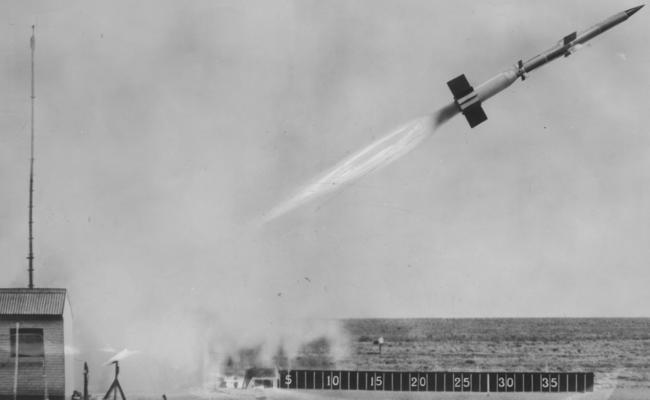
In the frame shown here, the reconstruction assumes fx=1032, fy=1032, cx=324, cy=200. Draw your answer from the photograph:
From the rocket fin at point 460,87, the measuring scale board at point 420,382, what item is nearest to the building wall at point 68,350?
the measuring scale board at point 420,382

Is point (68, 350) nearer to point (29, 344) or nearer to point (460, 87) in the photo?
point (29, 344)

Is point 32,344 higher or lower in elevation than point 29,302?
lower

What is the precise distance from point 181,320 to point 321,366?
40.9ft

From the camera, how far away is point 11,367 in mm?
26406

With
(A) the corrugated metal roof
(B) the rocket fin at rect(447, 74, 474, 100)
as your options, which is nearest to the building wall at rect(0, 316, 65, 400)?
(A) the corrugated metal roof

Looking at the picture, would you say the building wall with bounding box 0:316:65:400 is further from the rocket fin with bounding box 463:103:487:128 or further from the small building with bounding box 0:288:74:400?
the rocket fin with bounding box 463:103:487:128

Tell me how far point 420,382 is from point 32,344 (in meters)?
13.1

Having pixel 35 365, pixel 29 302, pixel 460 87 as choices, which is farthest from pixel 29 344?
pixel 460 87

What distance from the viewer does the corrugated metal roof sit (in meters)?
26.3

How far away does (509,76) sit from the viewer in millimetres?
28766

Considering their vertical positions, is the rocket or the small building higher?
the rocket

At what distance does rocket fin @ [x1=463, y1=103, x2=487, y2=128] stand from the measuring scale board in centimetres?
787

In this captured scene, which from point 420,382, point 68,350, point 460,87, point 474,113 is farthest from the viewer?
point 420,382

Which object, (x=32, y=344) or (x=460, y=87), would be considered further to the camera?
(x=460, y=87)
